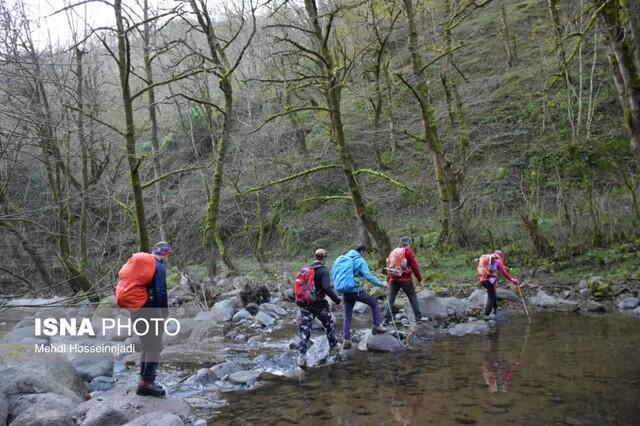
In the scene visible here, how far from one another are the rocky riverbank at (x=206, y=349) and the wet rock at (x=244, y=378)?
1 cm

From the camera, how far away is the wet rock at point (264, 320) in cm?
1258

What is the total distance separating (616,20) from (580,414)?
7.27 meters

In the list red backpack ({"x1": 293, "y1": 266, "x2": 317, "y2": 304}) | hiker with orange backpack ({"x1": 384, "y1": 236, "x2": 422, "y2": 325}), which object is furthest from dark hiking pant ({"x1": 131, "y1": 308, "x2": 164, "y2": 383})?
hiker with orange backpack ({"x1": 384, "y1": 236, "x2": 422, "y2": 325})

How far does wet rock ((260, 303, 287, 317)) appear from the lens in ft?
44.6

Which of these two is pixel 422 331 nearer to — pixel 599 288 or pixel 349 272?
pixel 349 272

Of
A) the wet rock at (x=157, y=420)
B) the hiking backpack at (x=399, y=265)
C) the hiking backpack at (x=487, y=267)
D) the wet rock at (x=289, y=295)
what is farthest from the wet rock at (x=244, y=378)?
the wet rock at (x=289, y=295)

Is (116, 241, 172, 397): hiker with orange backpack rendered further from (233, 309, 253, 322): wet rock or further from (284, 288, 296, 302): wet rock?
(284, 288, 296, 302): wet rock

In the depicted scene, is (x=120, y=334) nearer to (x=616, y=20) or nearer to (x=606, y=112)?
(x=616, y=20)

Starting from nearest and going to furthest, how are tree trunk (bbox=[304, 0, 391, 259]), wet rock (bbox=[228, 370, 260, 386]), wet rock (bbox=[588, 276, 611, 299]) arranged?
wet rock (bbox=[228, 370, 260, 386]) → wet rock (bbox=[588, 276, 611, 299]) → tree trunk (bbox=[304, 0, 391, 259])

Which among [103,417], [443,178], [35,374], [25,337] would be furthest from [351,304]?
[443,178]

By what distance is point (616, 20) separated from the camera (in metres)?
9.62

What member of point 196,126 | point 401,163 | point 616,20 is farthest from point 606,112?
point 196,126

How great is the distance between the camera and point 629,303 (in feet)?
38.4

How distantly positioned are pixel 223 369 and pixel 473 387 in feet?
12.2
